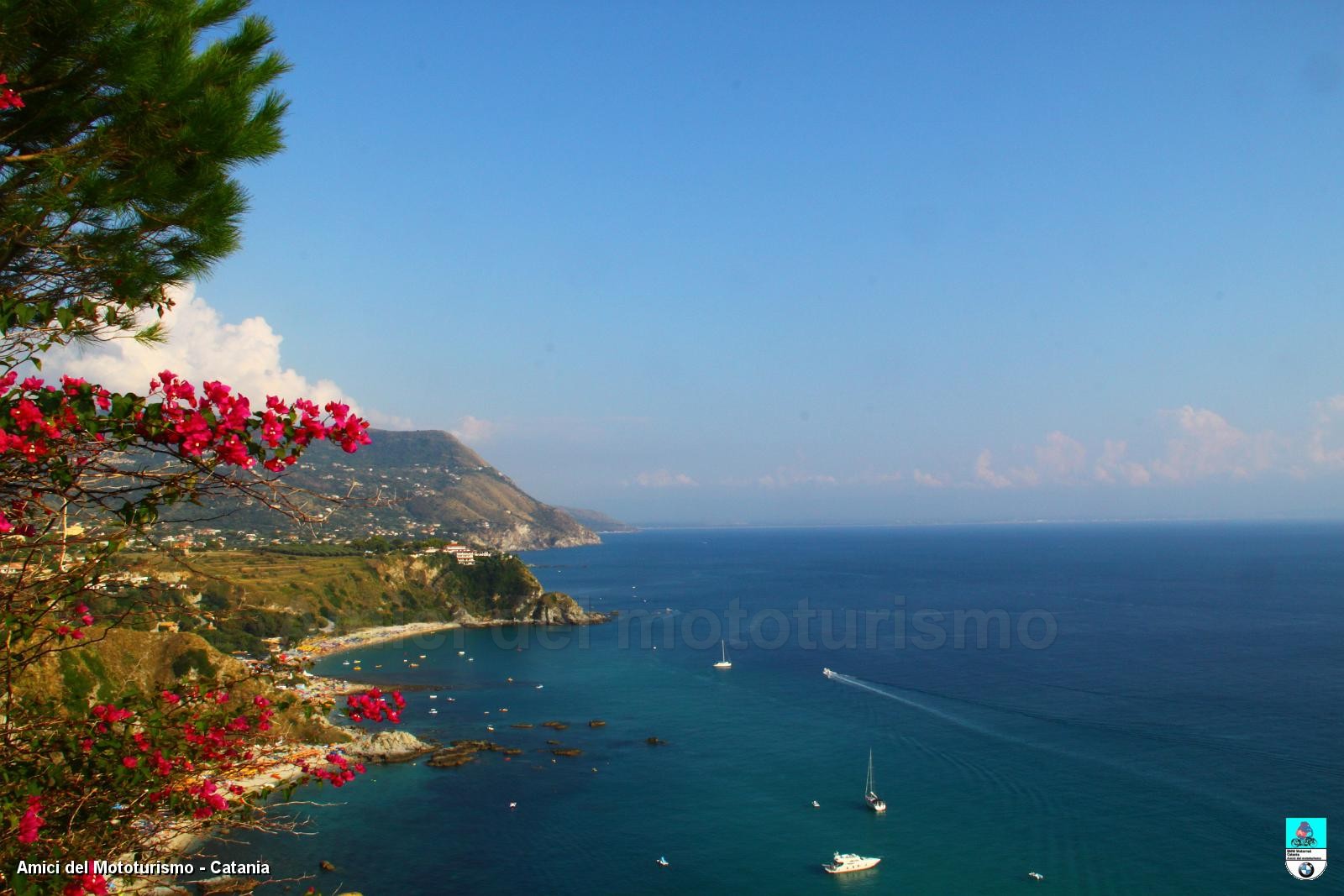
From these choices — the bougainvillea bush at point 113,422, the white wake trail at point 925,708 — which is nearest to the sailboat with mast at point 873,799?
the white wake trail at point 925,708

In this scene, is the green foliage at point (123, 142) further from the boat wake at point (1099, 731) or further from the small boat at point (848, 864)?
the boat wake at point (1099, 731)

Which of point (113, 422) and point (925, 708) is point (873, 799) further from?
point (113, 422)

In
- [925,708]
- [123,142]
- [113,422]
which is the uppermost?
[123,142]

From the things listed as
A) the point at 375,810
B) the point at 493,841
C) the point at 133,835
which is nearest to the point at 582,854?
the point at 493,841

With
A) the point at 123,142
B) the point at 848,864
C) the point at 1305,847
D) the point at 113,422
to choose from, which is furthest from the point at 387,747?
the point at 113,422

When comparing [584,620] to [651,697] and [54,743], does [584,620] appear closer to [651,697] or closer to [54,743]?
[651,697]
